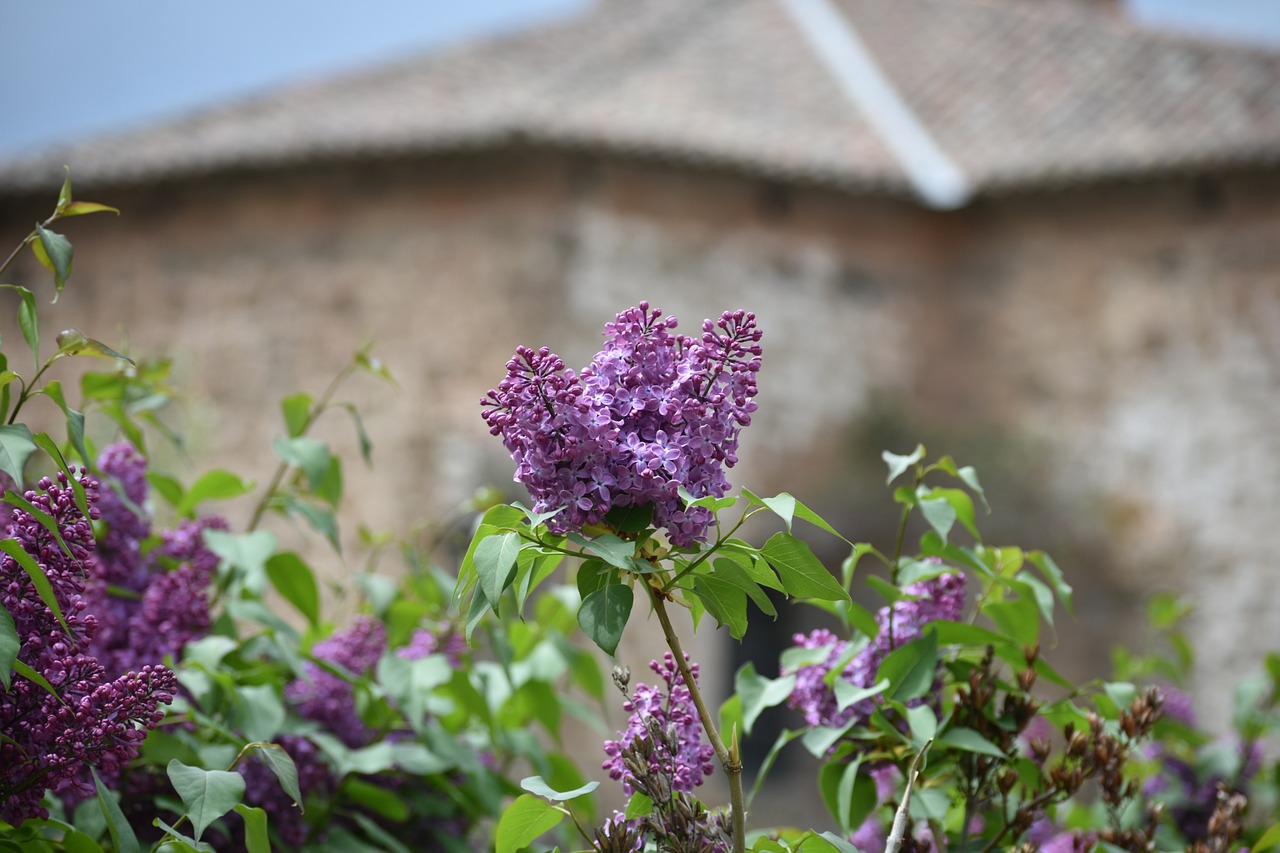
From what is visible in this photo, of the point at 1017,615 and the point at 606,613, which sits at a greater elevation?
the point at 606,613

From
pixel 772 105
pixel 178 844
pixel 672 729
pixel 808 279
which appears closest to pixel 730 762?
pixel 672 729

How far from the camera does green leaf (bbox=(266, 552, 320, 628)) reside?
1899mm

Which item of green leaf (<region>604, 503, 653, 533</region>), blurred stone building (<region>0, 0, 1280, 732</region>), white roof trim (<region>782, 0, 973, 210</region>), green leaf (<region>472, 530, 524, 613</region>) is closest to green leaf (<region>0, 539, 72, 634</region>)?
green leaf (<region>472, 530, 524, 613</region>)

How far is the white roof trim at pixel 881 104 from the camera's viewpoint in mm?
8655

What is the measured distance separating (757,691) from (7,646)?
0.90m

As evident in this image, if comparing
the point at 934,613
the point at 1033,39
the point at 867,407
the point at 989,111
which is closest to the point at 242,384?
the point at 867,407

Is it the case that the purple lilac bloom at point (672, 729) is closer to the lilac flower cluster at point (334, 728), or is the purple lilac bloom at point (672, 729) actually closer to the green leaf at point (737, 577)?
the green leaf at point (737, 577)

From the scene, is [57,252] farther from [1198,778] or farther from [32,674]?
[1198,778]

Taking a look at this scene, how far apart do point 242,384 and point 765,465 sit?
340 cm

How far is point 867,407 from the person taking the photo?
340 inches

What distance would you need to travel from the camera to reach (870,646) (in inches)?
64.6

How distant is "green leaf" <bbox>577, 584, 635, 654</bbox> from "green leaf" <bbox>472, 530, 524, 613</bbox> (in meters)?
0.08

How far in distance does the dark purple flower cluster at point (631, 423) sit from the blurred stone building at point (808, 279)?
630 cm

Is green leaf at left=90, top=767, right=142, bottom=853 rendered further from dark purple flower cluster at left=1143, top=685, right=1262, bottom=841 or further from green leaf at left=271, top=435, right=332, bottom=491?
dark purple flower cluster at left=1143, top=685, right=1262, bottom=841
